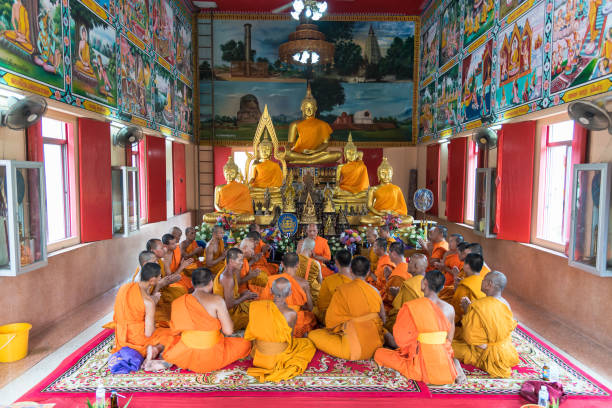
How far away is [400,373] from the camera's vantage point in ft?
13.7

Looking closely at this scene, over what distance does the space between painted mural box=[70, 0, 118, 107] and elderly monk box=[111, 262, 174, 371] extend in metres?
3.84

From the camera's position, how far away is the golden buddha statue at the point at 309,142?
37.1ft

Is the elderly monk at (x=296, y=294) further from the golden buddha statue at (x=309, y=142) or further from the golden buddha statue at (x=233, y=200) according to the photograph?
the golden buddha statue at (x=309, y=142)

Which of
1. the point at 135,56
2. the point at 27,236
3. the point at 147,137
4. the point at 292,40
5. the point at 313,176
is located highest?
the point at 292,40

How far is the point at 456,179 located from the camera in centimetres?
1036

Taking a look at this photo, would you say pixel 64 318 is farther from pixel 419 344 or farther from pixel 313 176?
pixel 313 176

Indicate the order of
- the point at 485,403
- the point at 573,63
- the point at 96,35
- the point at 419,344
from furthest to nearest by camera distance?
the point at 96,35 → the point at 573,63 → the point at 419,344 → the point at 485,403

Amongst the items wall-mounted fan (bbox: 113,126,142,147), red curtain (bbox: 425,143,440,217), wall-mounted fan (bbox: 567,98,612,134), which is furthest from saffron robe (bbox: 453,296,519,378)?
red curtain (bbox: 425,143,440,217)

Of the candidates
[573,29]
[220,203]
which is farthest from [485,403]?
[220,203]

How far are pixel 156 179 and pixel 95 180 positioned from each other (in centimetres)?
328

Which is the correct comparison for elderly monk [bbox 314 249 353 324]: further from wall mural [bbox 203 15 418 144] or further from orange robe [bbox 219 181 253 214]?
wall mural [bbox 203 15 418 144]

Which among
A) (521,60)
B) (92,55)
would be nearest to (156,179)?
(92,55)

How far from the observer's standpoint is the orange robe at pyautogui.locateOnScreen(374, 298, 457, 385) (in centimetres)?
387

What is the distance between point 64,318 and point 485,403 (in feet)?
18.6
